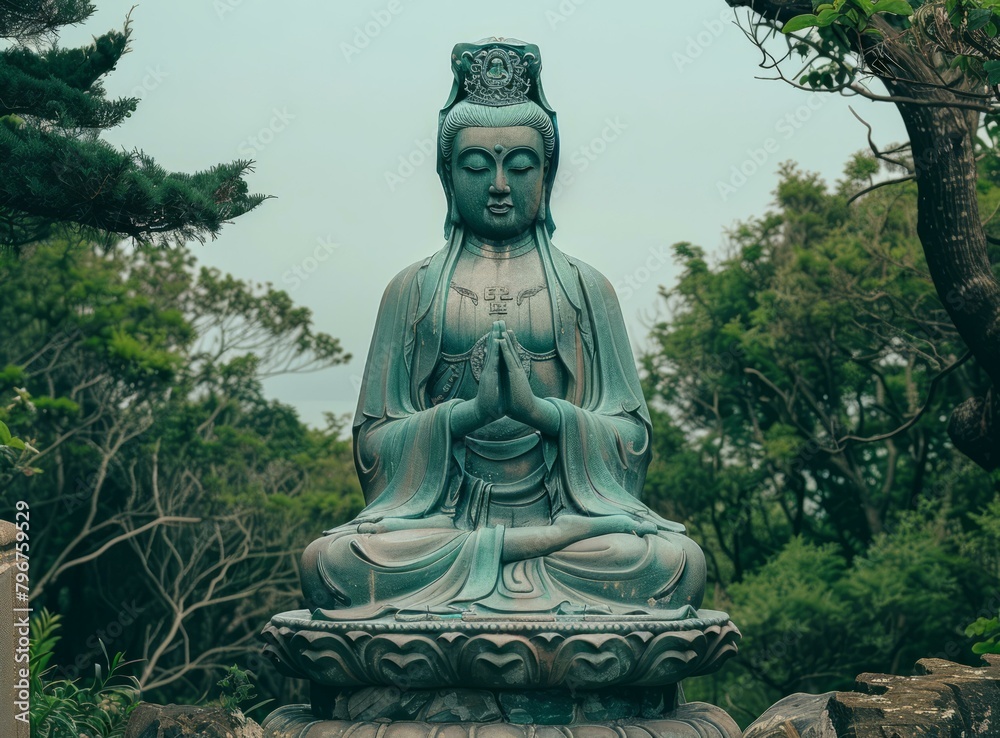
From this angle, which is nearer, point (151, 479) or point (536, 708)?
point (536, 708)

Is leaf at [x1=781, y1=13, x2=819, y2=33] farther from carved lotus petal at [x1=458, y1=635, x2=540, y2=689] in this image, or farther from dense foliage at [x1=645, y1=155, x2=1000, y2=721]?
dense foliage at [x1=645, y1=155, x2=1000, y2=721]

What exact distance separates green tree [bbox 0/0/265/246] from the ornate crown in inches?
52.4

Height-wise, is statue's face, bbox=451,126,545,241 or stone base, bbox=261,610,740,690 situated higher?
statue's face, bbox=451,126,545,241

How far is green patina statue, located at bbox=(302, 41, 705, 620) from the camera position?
6730 mm

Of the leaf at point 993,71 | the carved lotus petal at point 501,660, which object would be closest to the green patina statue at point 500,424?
the carved lotus petal at point 501,660

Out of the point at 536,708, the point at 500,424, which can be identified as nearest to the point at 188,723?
the point at 536,708

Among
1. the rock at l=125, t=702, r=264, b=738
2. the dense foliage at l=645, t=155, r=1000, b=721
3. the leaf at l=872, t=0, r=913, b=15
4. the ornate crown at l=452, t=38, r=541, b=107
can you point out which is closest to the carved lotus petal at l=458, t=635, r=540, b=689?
the rock at l=125, t=702, r=264, b=738

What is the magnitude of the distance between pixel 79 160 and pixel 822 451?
1004cm

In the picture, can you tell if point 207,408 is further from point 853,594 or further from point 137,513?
point 853,594

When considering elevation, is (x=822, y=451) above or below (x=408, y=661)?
above

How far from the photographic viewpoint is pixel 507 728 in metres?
6.19

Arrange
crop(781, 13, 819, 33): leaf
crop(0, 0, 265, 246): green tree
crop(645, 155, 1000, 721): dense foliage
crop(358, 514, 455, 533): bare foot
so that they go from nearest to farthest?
crop(781, 13, 819, 33): leaf → crop(358, 514, 455, 533): bare foot → crop(0, 0, 265, 246): green tree → crop(645, 155, 1000, 721): dense foliage

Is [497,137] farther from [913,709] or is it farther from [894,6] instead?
[913,709]

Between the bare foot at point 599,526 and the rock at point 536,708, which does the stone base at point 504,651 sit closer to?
the rock at point 536,708
